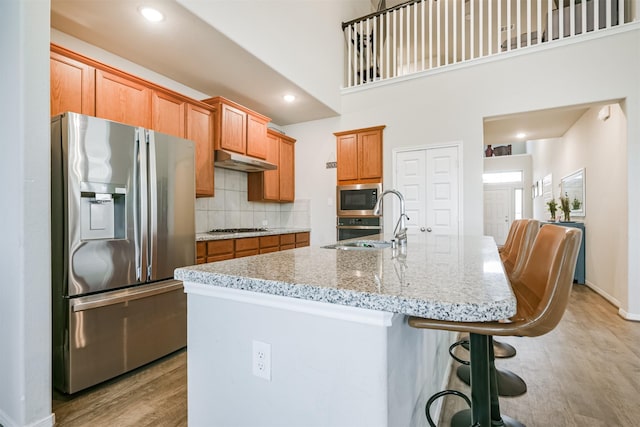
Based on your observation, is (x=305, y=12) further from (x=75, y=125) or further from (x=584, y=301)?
(x=584, y=301)

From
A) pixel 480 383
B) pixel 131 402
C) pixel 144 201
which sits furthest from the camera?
pixel 144 201

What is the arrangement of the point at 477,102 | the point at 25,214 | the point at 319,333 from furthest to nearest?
the point at 477,102 → the point at 25,214 → the point at 319,333

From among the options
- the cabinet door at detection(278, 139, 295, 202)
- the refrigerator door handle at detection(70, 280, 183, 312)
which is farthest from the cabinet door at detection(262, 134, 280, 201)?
the refrigerator door handle at detection(70, 280, 183, 312)

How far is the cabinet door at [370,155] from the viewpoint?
14.9ft

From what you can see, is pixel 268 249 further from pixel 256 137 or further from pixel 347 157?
pixel 347 157

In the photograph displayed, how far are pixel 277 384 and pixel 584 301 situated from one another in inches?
178

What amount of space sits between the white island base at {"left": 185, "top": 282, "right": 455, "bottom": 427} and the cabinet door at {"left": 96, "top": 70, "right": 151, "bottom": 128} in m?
2.22

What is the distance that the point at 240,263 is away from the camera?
→ 45.3 inches

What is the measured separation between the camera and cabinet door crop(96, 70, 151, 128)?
Result: 2.49 meters

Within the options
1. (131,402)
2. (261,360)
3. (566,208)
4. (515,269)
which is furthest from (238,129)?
(566,208)

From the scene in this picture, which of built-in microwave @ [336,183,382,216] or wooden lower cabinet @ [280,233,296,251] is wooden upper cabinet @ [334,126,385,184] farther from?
wooden lower cabinet @ [280,233,296,251]

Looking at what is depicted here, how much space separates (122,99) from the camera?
2.64 meters

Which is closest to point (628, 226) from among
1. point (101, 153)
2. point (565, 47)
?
point (565, 47)

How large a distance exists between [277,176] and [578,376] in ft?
12.5
